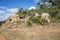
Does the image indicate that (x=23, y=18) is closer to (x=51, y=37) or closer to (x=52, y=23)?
(x=52, y=23)

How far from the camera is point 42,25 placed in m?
13.6

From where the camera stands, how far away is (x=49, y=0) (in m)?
24.9

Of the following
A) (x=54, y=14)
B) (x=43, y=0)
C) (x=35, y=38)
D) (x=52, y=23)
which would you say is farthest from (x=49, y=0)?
(x=35, y=38)

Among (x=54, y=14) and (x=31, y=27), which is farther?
(x=54, y=14)

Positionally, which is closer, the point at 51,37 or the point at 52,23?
the point at 51,37

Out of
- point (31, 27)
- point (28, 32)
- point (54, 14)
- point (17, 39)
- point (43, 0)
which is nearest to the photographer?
point (17, 39)

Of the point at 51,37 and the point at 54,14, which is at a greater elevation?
the point at 54,14

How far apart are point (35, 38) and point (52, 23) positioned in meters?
3.55

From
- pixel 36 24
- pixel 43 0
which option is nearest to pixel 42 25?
pixel 36 24

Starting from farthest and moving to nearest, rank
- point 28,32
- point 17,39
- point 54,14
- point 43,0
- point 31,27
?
point 43,0 → point 54,14 → point 31,27 → point 28,32 → point 17,39

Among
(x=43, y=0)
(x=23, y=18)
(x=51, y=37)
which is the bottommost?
(x=51, y=37)

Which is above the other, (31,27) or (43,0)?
(43,0)

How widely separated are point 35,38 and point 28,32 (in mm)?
1127

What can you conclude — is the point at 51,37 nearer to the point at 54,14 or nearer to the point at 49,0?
the point at 54,14
